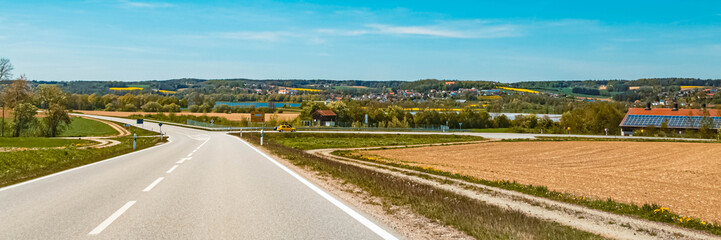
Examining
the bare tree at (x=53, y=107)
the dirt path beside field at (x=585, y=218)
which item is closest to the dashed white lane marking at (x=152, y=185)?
the dirt path beside field at (x=585, y=218)

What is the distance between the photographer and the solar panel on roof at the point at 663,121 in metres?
84.9

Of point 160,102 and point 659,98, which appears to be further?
point 659,98

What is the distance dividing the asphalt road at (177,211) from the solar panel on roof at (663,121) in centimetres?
9045

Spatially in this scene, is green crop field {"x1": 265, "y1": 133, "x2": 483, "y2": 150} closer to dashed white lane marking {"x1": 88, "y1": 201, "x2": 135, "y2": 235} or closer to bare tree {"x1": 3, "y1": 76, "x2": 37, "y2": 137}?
bare tree {"x1": 3, "y1": 76, "x2": 37, "y2": 137}

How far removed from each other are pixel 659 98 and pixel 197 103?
15790 centimetres

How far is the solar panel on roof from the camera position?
84.9 meters

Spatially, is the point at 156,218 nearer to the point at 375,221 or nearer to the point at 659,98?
the point at 375,221

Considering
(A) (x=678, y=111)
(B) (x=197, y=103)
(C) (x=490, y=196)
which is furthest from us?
(B) (x=197, y=103)

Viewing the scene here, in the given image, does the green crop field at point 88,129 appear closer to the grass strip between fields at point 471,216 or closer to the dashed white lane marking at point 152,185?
the dashed white lane marking at point 152,185

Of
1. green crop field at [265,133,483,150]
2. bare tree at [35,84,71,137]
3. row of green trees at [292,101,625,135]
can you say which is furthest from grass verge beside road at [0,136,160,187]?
row of green trees at [292,101,625,135]

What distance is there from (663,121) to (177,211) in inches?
3791

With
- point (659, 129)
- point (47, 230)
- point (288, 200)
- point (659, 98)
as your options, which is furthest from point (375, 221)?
point (659, 98)

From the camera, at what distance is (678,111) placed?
9106 centimetres

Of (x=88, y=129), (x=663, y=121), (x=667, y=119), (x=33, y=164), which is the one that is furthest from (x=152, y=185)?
(x=667, y=119)
